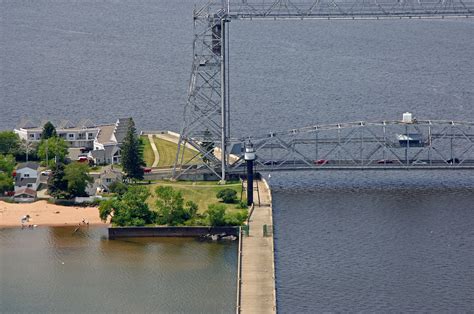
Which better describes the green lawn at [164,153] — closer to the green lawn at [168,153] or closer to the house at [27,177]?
the green lawn at [168,153]

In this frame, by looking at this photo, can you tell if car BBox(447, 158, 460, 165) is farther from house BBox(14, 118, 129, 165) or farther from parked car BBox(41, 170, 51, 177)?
parked car BBox(41, 170, 51, 177)

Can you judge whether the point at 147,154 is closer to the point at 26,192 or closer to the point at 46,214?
the point at 26,192

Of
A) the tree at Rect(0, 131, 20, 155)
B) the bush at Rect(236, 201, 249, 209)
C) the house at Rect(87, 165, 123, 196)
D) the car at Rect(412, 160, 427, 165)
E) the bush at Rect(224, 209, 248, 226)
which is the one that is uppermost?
the tree at Rect(0, 131, 20, 155)

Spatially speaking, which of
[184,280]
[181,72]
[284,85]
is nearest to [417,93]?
[284,85]

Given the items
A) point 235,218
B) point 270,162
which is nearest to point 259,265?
point 235,218

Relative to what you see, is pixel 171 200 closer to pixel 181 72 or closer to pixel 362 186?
pixel 362 186

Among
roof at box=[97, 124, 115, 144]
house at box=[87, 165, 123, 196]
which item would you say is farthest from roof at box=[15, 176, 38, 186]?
roof at box=[97, 124, 115, 144]
